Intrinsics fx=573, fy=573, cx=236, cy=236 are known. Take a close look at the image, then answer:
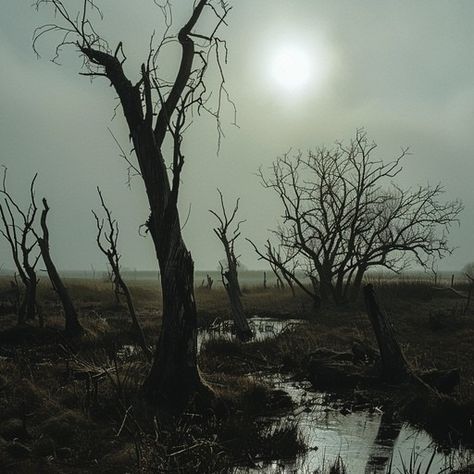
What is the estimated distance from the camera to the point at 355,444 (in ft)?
26.6

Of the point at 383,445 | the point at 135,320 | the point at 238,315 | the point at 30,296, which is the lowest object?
the point at 383,445

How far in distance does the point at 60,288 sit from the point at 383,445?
13.6 meters

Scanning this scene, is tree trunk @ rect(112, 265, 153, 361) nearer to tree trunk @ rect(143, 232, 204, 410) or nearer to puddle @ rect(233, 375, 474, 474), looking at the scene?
tree trunk @ rect(143, 232, 204, 410)

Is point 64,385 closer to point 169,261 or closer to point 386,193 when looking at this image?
point 169,261

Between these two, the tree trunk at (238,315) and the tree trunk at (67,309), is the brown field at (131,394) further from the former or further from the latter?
the tree trunk at (238,315)

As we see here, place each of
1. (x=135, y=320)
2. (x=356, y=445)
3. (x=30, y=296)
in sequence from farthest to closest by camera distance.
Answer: (x=30, y=296) → (x=135, y=320) → (x=356, y=445)

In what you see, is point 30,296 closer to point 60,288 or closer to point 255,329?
point 60,288

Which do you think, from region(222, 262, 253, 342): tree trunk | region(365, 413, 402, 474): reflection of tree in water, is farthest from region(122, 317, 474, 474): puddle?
region(222, 262, 253, 342): tree trunk

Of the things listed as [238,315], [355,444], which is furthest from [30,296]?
[355,444]

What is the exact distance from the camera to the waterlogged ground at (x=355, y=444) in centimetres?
705

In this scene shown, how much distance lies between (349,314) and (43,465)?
21.9m

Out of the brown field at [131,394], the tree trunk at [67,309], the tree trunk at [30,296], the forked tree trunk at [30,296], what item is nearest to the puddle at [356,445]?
the brown field at [131,394]

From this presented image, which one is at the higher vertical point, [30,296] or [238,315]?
[30,296]

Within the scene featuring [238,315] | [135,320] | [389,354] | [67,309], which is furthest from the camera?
[238,315]
